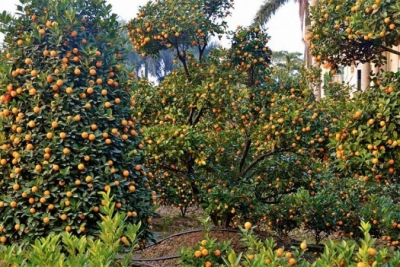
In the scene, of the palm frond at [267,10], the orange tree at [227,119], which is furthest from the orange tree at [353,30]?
the palm frond at [267,10]

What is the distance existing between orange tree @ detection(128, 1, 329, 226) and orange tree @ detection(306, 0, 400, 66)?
4.22 ft

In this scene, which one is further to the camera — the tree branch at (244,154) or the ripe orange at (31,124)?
the tree branch at (244,154)

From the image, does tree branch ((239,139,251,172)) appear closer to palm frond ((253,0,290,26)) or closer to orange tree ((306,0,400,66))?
orange tree ((306,0,400,66))

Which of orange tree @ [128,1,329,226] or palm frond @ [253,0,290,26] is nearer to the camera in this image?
orange tree @ [128,1,329,226]

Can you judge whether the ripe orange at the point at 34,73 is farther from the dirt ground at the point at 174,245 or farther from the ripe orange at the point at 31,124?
the dirt ground at the point at 174,245

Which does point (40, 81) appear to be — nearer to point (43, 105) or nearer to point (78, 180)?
point (43, 105)

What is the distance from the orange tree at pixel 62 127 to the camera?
373 cm

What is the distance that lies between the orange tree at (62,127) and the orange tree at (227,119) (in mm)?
1757

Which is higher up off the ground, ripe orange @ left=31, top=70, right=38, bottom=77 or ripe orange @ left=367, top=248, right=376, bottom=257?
Result: ripe orange @ left=31, top=70, right=38, bottom=77

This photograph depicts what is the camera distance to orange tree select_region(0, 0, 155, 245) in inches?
147

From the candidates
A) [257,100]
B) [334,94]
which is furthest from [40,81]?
[334,94]

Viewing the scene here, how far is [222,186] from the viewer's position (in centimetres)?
665

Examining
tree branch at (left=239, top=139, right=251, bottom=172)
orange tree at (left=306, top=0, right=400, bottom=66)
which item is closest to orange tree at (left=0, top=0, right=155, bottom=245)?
orange tree at (left=306, top=0, right=400, bottom=66)

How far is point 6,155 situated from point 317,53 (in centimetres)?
305
